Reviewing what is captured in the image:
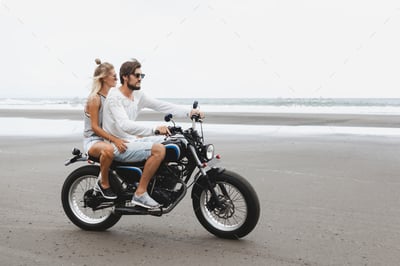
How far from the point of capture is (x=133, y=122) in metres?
4.20

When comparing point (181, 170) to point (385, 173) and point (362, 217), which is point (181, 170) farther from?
point (385, 173)

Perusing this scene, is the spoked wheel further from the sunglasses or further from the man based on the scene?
the sunglasses

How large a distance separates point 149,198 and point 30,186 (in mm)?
3100

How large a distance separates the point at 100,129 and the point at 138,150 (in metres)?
0.43

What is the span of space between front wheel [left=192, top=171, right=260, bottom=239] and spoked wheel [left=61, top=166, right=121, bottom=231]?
88 cm

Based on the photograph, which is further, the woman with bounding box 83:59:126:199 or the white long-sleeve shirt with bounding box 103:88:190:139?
the woman with bounding box 83:59:126:199

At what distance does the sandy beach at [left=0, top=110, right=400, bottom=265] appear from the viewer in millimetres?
3990

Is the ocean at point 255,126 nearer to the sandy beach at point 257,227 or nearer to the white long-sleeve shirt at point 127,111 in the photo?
the sandy beach at point 257,227

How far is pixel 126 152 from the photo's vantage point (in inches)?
175

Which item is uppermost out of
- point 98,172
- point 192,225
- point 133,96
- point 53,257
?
point 133,96

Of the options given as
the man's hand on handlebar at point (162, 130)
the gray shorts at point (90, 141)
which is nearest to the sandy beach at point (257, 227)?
the gray shorts at point (90, 141)

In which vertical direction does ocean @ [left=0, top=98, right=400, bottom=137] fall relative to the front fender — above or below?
above

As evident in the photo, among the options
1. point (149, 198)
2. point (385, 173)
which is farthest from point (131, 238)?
point (385, 173)

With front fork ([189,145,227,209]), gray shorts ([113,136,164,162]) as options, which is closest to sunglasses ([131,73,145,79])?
gray shorts ([113,136,164,162])
